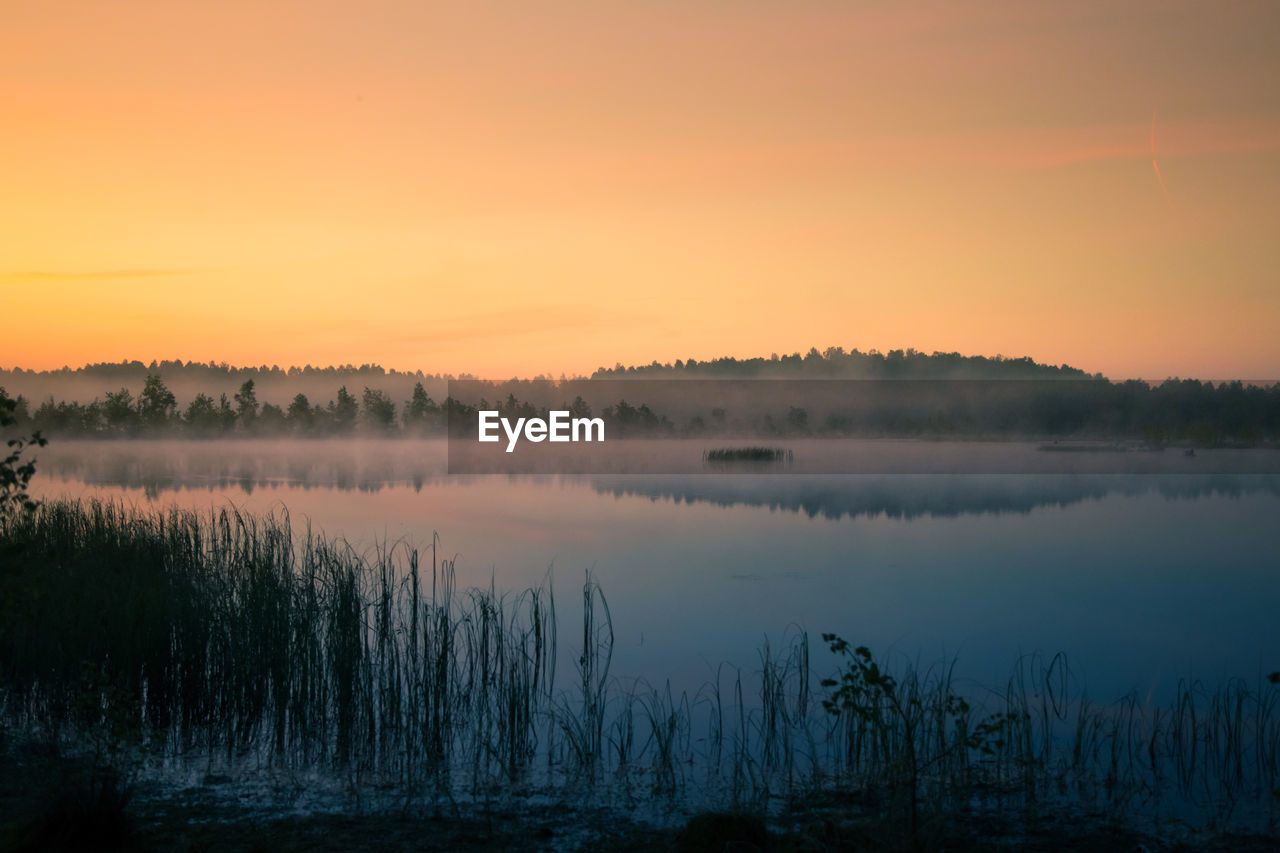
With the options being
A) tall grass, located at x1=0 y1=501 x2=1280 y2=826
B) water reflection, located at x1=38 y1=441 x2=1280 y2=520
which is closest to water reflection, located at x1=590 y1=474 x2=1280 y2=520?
water reflection, located at x1=38 y1=441 x2=1280 y2=520

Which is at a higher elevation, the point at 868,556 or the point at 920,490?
the point at 920,490

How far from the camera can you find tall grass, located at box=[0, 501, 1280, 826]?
5.73 metres

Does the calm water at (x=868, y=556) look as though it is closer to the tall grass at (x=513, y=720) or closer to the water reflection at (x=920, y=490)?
the water reflection at (x=920, y=490)

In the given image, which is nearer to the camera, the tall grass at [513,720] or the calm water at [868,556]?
the tall grass at [513,720]

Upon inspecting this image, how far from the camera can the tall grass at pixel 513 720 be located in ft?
18.8

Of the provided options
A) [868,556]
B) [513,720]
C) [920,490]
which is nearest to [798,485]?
[920,490]

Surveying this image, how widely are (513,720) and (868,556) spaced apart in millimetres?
13235

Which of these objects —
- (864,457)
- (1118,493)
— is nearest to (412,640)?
(1118,493)

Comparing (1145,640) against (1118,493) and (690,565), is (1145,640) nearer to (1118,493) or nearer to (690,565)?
(690,565)

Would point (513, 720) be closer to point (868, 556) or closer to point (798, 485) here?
point (868, 556)

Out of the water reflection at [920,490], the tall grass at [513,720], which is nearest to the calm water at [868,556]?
the water reflection at [920,490]

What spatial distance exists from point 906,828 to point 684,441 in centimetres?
7607

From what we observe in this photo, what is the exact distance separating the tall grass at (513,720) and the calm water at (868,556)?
5.62 feet

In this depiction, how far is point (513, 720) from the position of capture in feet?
21.3
